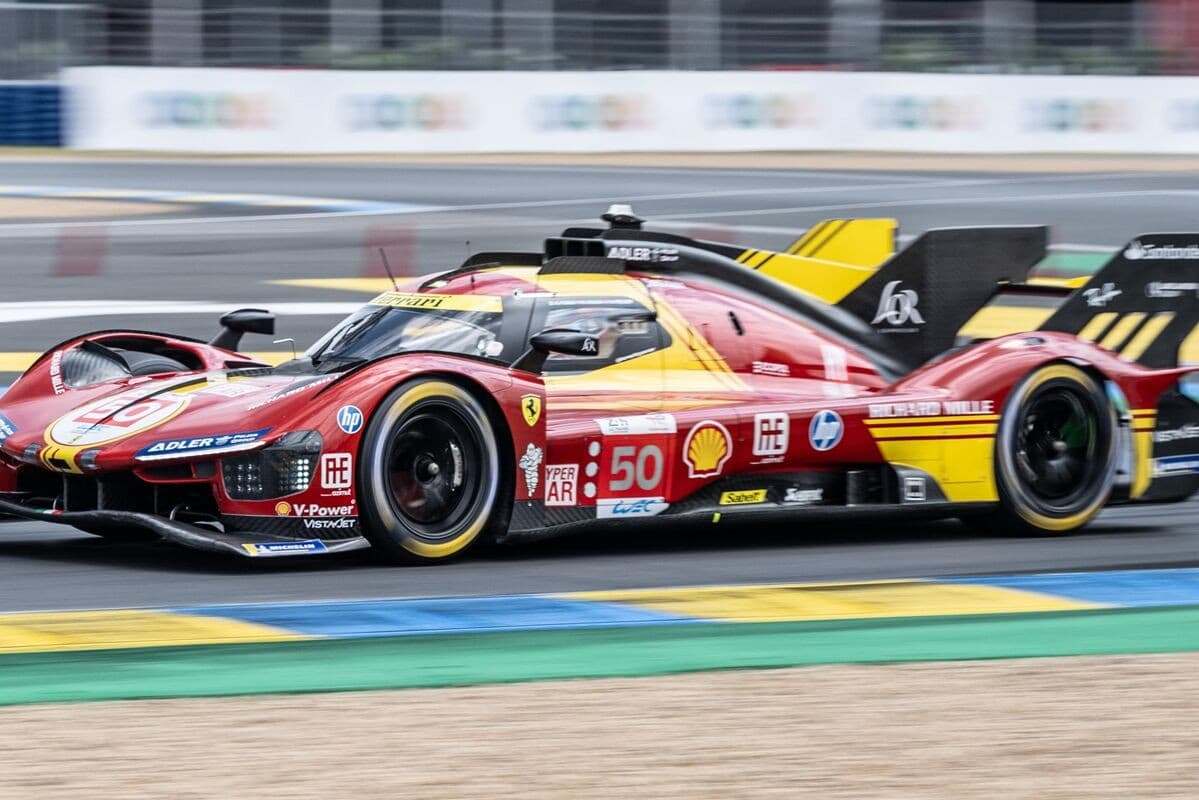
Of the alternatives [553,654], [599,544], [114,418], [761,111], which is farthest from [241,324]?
[761,111]

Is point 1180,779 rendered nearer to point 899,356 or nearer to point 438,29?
point 899,356

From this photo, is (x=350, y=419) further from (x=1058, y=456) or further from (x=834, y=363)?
(x=1058, y=456)

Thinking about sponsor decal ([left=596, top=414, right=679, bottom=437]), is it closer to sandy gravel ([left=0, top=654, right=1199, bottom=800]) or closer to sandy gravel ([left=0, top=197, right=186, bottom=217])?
sandy gravel ([left=0, top=654, right=1199, bottom=800])

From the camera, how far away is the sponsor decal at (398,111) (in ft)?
92.2

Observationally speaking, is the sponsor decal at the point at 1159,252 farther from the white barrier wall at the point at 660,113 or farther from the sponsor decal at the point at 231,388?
the white barrier wall at the point at 660,113

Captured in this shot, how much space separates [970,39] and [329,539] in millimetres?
22510

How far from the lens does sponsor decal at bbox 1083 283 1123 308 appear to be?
970cm

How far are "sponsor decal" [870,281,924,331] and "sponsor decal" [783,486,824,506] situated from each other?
114 cm

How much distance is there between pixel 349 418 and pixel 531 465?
32.3 inches

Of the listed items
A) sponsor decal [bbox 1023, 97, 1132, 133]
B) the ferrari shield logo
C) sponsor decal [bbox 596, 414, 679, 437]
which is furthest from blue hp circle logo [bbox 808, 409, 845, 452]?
sponsor decal [bbox 1023, 97, 1132, 133]

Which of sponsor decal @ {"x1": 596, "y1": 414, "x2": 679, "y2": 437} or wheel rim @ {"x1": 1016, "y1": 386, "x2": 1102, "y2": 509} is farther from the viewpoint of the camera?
wheel rim @ {"x1": 1016, "y1": 386, "x2": 1102, "y2": 509}

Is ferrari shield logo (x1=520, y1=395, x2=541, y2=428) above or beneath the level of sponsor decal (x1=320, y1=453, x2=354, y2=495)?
above

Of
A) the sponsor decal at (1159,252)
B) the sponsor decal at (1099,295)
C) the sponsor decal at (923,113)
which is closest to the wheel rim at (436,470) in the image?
the sponsor decal at (1099,295)

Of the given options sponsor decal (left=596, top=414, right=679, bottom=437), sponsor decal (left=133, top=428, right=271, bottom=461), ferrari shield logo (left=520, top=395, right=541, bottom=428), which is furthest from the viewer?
sponsor decal (left=596, top=414, right=679, bottom=437)
